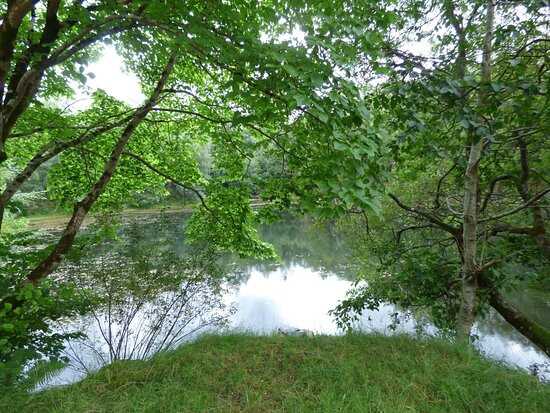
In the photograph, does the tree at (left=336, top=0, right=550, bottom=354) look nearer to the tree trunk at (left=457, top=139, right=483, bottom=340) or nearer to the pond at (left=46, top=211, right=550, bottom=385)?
the tree trunk at (left=457, top=139, right=483, bottom=340)

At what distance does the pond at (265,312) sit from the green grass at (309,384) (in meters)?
0.78

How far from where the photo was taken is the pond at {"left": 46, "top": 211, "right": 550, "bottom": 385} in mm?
4766

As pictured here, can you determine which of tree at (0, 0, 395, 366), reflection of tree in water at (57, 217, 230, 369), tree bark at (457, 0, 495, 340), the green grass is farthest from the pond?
tree at (0, 0, 395, 366)

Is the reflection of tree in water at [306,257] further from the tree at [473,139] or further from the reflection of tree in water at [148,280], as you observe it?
the tree at [473,139]

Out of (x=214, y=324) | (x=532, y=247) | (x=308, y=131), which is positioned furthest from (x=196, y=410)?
(x=532, y=247)

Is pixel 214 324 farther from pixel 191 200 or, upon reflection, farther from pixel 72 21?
pixel 72 21

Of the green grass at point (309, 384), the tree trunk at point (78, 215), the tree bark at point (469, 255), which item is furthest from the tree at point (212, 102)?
the tree bark at point (469, 255)

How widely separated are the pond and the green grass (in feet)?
2.56

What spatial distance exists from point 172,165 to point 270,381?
12.7 ft

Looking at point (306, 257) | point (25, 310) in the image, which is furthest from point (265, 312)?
point (25, 310)

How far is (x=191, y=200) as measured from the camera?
5.03 metres

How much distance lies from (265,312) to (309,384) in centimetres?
697

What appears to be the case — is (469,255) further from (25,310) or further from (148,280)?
(25,310)

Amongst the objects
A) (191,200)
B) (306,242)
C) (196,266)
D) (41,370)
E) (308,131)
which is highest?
(308,131)
